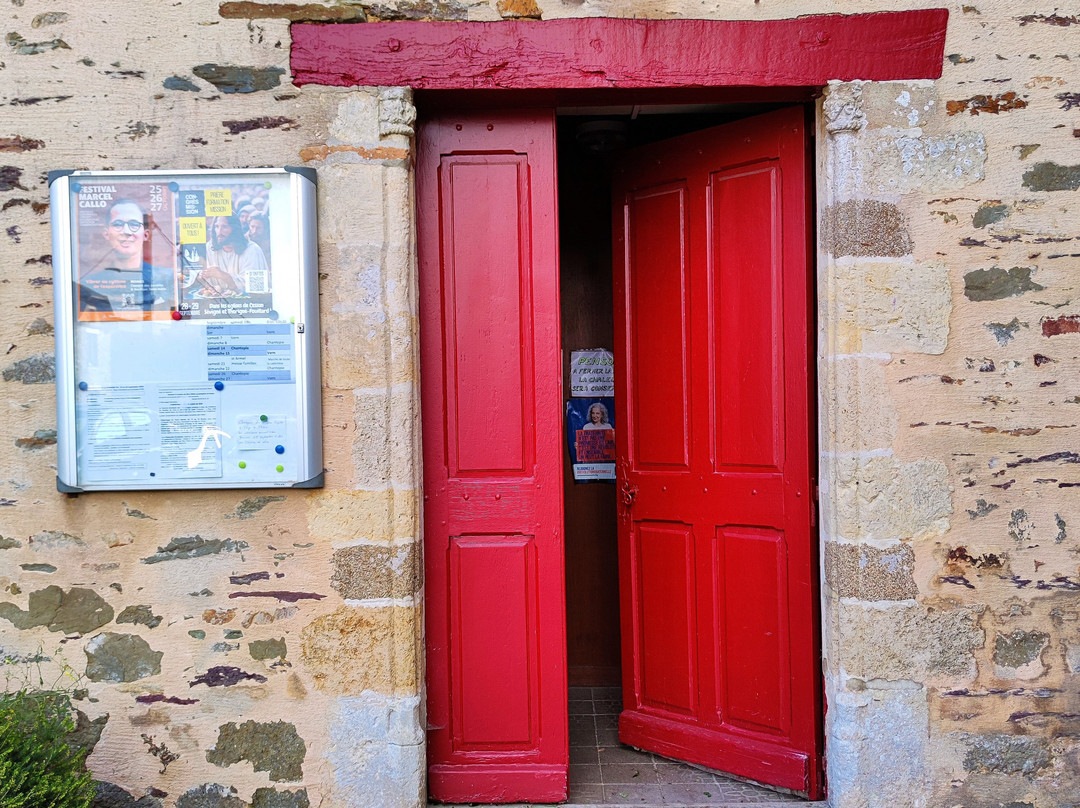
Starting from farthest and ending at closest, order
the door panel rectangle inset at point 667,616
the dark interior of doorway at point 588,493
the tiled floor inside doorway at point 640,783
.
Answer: the dark interior of doorway at point 588,493 → the door panel rectangle inset at point 667,616 → the tiled floor inside doorway at point 640,783

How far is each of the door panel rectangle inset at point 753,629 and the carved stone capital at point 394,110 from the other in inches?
80.8

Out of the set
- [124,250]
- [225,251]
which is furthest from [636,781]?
[124,250]

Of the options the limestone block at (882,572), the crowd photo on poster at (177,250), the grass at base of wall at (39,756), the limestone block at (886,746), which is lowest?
the limestone block at (886,746)

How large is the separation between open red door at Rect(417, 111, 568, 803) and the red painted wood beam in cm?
23

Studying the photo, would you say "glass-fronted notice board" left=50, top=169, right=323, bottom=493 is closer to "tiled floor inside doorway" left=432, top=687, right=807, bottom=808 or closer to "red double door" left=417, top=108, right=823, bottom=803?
"red double door" left=417, top=108, right=823, bottom=803

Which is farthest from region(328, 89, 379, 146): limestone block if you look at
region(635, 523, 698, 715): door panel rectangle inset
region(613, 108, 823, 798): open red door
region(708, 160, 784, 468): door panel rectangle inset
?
region(635, 523, 698, 715): door panel rectangle inset

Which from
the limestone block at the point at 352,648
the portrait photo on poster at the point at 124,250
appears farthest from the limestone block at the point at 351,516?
the portrait photo on poster at the point at 124,250

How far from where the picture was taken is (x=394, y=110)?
259cm

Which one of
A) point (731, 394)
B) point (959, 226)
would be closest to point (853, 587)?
point (731, 394)

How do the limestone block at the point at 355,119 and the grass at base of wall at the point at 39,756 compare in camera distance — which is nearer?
the grass at base of wall at the point at 39,756

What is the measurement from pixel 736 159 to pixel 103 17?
8.07 ft

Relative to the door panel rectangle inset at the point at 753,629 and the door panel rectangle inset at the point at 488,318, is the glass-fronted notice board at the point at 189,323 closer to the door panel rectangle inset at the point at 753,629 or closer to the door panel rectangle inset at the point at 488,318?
the door panel rectangle inset at the point at 488,318

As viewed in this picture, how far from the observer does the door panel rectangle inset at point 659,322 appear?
3.11 m

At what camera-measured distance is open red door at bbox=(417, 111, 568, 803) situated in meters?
2.81
